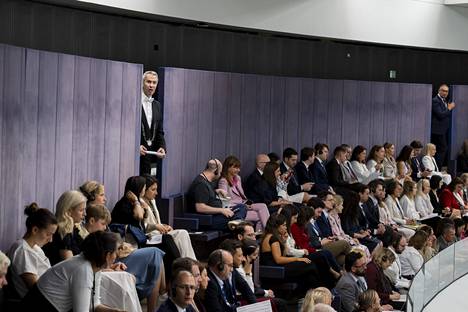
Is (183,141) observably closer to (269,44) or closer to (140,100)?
(140,100)

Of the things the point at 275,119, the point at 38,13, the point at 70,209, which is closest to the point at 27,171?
the point at 70,209

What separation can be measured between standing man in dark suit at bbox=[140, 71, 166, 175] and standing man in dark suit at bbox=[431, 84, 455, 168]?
829cm

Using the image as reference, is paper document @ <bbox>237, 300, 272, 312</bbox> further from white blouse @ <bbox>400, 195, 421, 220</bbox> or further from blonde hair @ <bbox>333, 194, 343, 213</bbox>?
white blouse @ <bbox>400, 195, 421, 220</bbox>

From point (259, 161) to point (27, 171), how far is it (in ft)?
18.1

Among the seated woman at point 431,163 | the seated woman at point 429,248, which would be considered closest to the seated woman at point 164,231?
the seated woman at point 429,248

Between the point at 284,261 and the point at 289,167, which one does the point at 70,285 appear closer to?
the point at 284,261

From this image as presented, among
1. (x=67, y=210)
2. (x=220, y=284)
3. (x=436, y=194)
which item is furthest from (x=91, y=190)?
(x=436, y=194)

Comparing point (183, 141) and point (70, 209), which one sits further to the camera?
point (183, 141)

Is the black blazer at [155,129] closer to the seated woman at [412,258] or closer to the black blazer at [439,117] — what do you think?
the seated woman at [412,258]

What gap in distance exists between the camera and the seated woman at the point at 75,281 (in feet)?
23.5

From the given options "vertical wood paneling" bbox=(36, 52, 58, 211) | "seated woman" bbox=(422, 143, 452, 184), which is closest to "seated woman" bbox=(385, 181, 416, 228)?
"seated woman" bbox=(422, 143, 452, 184)

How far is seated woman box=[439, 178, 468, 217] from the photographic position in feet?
55.0

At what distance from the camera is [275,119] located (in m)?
15.6

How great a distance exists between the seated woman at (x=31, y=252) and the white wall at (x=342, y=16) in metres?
4.46
